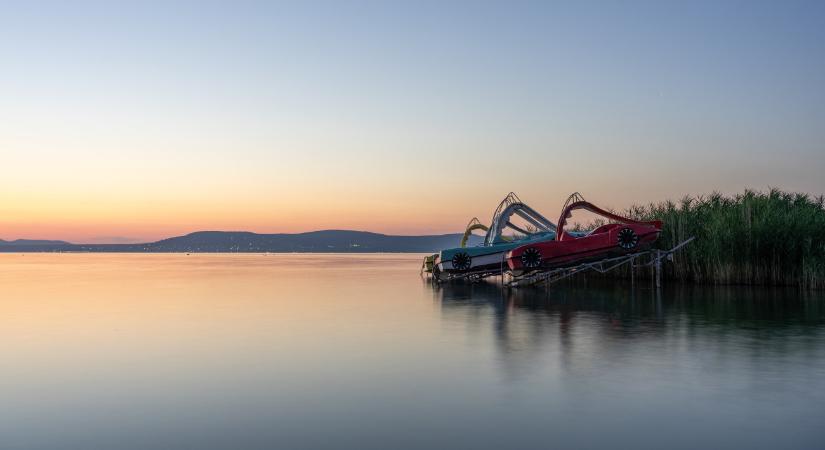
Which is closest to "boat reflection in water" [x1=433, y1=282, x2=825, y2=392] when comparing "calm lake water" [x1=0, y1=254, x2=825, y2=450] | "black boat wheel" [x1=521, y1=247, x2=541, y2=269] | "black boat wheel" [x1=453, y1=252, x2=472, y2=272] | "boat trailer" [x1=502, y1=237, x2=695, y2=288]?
"calm lake water" [x1=0, y1=254, x2=825, y2=450]

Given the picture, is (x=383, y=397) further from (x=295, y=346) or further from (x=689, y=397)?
(x=295, y=346)

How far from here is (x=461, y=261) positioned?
118 feet

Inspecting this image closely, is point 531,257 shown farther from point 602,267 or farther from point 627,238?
point 627,238

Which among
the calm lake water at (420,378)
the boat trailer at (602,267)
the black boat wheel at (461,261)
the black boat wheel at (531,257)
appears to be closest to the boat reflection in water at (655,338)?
the calm lake water at (420,378)

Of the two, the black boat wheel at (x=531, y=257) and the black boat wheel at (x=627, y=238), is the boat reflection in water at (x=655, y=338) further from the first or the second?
the black boat wheel at (x=627, y=238)

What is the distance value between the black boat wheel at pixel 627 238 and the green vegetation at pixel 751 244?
381cm

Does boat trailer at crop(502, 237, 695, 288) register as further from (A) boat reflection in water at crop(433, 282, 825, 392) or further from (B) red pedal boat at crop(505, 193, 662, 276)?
(A) boat reflection in water at crop(433, 282, 825, 392)

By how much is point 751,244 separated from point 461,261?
44.0 ft

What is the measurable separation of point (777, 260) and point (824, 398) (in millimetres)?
24288

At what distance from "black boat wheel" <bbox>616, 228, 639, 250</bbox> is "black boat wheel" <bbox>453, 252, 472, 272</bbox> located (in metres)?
7.74

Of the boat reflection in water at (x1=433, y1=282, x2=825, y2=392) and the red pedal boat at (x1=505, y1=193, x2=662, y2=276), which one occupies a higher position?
the red pedal boat at (x1=505, y1=193, x2=662, y2=276)

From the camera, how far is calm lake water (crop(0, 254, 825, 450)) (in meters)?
7.71

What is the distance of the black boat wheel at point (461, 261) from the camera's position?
35875mm

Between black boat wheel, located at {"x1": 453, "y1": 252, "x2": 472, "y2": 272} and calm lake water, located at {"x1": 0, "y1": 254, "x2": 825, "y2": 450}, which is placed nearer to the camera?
calm lake water, located at {"x1": 0, "y1": 254, "x2": 825, "y2": 450}
